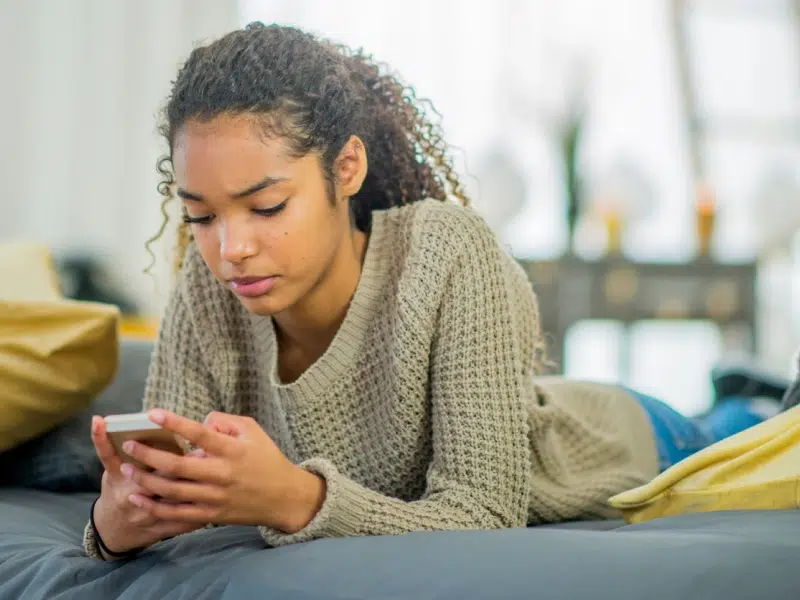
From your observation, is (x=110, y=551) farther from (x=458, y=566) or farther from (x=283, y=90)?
(x=283, y=90)

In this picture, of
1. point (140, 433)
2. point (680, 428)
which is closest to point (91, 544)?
point (140, 433)

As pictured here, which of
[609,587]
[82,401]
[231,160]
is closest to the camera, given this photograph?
[609,587]

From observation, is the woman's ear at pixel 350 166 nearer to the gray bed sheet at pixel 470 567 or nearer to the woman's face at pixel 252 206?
the woman's face at pixel 252 206

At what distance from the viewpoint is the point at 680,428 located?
1902 millimetres

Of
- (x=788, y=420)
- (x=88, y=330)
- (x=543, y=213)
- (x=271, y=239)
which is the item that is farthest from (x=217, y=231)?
(x=543, y=213)

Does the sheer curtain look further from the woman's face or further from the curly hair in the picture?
the woman's face

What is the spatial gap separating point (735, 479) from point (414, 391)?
0.38 m

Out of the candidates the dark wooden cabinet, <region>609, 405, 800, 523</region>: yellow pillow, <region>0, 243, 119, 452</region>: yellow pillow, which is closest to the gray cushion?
<region>0, 243, 119, 452</region>: yellow pillow

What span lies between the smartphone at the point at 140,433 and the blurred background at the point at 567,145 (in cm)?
293

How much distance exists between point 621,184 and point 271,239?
3.53 m

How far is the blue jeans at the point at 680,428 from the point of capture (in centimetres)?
185

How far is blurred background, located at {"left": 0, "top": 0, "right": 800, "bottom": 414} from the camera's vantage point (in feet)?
14.3

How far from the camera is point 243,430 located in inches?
41.1

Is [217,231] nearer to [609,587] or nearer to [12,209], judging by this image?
[609,587]
